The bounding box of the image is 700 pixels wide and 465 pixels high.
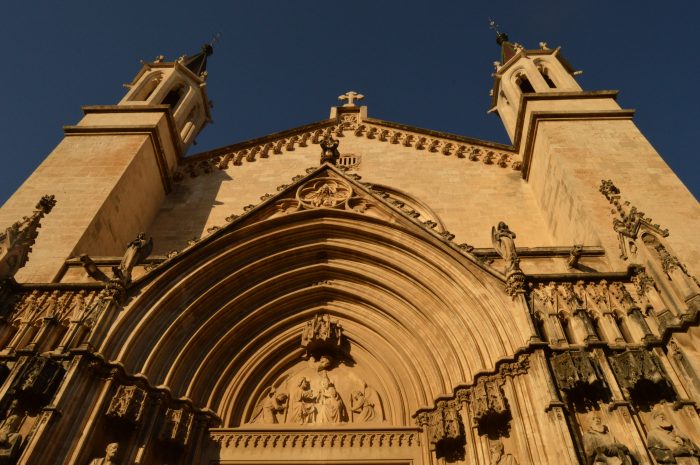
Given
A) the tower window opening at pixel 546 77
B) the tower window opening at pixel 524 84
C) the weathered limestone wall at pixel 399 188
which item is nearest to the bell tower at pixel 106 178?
the weathered limestone wall at pixel 399 188

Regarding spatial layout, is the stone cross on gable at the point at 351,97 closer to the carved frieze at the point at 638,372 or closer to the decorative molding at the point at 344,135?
the decorative molding at the point at 344,135

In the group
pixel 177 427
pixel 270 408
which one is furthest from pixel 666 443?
pixel 177 427

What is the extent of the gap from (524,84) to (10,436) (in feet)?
51.5

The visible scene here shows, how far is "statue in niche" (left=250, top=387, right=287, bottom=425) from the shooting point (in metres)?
8.95

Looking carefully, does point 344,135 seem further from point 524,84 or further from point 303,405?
point 303,405

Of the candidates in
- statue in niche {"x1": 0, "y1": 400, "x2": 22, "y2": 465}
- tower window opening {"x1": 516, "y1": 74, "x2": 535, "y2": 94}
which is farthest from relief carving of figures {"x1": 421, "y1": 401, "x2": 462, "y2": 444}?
tower window opening {"x1": 516, "y1": 74, "x2": 535, "y2": 94}

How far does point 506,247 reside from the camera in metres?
8.64

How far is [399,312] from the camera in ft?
31.0

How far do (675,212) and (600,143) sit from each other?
9.22 feet

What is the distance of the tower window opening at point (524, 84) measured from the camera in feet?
54.4

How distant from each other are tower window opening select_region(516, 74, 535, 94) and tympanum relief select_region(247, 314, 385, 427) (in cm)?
1046

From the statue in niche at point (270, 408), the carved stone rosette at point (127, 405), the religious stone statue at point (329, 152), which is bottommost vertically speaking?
the carved stone rosette at point (127, 405)

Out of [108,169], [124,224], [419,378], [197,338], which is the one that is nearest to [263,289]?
[197,338]

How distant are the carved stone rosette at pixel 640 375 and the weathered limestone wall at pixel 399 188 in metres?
4.67
